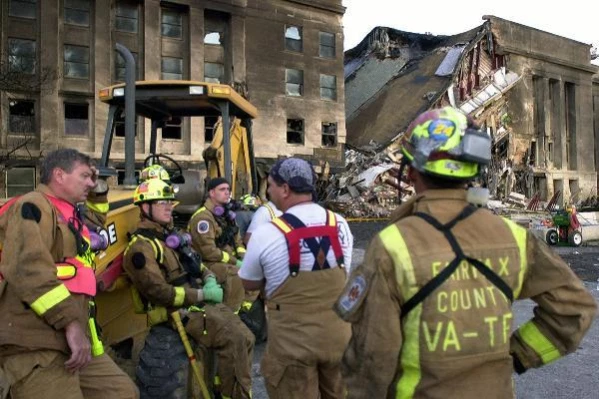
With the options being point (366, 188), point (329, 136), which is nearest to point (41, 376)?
point (366, 188)

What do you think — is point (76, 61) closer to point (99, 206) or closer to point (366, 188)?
point (366, 188)

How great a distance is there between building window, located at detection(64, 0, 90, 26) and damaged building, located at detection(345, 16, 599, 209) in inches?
620

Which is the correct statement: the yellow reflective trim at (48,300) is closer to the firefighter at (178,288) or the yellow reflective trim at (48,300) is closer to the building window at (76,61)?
the firefighter at (178,288)

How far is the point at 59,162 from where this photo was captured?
314cm

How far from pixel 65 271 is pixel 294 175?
138 cm

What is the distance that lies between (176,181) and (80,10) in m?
23.4

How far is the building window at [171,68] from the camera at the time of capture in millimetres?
28344

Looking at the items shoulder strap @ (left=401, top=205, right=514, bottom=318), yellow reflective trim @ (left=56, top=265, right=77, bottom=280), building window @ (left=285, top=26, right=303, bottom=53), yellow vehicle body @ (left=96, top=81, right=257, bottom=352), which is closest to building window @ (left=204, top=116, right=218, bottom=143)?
building window @ (left=285, top=26, right=303, bottom=53)

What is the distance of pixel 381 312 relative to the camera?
2.00 meters

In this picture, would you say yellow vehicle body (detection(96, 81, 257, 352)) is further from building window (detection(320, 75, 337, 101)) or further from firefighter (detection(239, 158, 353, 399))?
building window (detection(320, 75, 337, 101))

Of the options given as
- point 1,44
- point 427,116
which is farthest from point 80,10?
point 427,116

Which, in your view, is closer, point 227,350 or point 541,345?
point 541,345

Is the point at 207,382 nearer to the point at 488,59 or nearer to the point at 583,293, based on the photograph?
the point at 583,293

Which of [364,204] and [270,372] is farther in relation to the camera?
[364,204]
